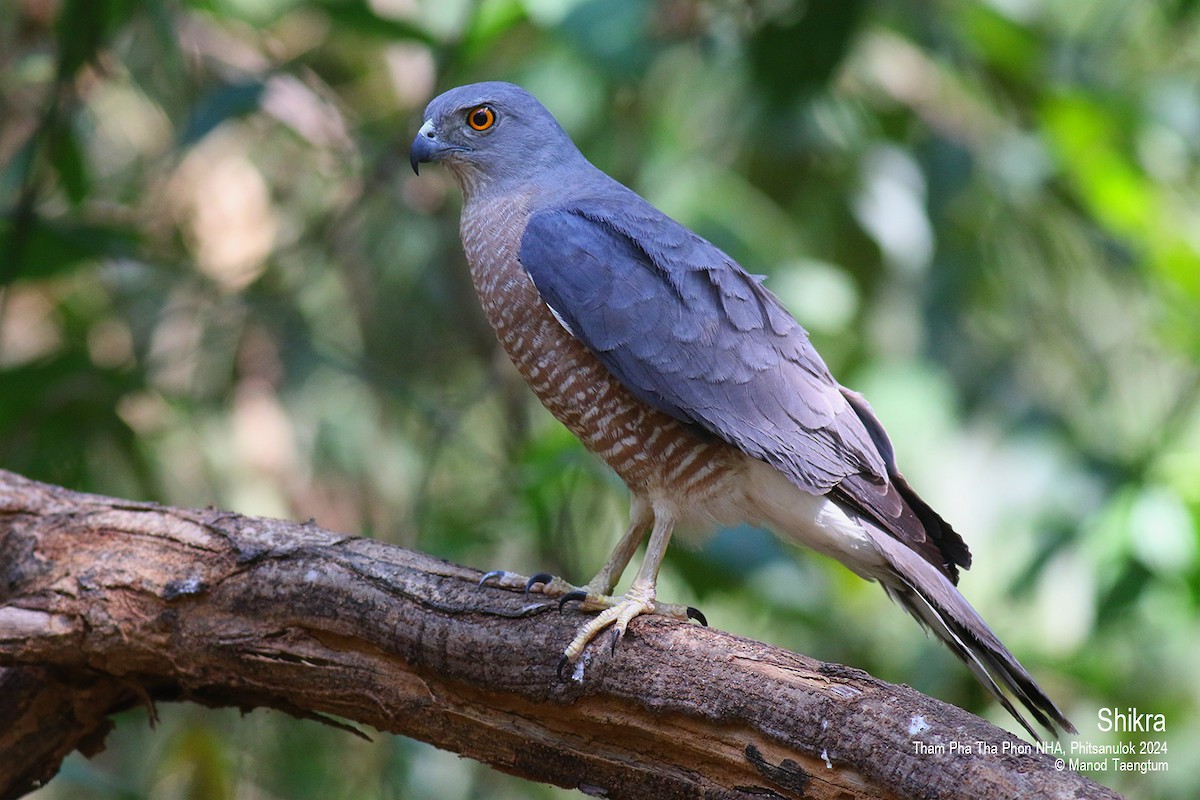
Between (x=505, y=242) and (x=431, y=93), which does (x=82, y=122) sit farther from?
(x=505, y=242)

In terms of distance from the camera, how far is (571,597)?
416cm

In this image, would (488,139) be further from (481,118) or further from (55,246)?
(55,246)

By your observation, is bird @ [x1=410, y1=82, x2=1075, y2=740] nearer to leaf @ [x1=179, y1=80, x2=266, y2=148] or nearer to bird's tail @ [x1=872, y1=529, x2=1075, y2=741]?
bird's tail @ [x1=872, y1=529, x2=1075, y2=741]

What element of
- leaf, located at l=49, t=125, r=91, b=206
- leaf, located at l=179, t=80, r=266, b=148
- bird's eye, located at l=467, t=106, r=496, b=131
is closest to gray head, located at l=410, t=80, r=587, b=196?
bird's eye, located at l=467, t=106, r=496, b=131

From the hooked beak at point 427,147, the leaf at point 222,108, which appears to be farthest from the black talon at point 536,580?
the leaf at point 222,108

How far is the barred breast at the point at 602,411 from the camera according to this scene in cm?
438

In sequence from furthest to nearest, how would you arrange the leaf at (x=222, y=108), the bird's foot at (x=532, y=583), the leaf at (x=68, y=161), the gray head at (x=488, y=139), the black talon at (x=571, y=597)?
the leaf at (x=68, y=161)
the leaf at (x=222, y=108)
the gray head at (x=488, y=139)
the bird's foot at (x=532, y=583)
the black talon at (x=571, y=597)

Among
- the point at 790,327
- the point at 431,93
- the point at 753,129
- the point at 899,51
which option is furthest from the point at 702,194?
the point at 899,51

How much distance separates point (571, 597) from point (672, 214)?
122 inches

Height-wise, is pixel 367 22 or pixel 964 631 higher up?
pixel 367 22

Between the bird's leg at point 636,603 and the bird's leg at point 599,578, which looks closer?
the bird's leg at point 636,603

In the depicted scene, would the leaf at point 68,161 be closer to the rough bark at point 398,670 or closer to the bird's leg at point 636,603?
the rough bark at point 398,670

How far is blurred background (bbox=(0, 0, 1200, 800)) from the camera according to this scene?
5.80 meters

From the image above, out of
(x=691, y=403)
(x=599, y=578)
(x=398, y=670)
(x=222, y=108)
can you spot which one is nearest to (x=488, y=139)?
(x=222, y=108)
